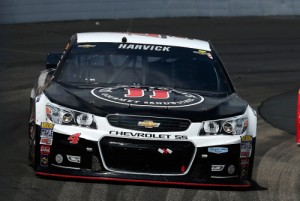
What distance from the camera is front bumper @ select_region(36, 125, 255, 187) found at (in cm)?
871

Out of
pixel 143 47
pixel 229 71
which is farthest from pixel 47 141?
pixel 229 71

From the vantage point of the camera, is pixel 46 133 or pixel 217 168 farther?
pixel 217 168

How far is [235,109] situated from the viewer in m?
9.27

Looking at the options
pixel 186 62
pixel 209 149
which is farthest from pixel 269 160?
pixel 209 149

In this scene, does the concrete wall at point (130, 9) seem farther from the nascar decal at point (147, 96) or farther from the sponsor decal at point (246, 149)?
the sponsor decal at point (246, 149)

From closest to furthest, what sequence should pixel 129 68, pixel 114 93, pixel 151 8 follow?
pixel 114 93
pixel 129 68
pixel 151 8

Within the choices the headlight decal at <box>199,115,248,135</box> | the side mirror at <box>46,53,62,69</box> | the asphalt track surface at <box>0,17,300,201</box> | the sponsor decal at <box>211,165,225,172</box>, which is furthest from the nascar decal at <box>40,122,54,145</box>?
the side mirror at <box>46,53,62,69</box>

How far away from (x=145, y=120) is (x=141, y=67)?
4.55 ft

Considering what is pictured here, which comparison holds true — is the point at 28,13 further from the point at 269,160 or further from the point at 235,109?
the point at 235,109

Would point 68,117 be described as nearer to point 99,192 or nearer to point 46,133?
point 46,133

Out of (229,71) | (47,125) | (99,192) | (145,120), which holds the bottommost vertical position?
(229,71)

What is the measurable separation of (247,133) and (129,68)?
1538mm

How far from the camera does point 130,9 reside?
27.7 meters

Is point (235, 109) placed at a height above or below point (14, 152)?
above
